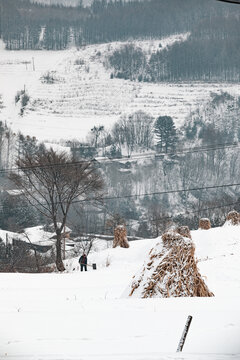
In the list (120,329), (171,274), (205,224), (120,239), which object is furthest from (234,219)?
(120,329)

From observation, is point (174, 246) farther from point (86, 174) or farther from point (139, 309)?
point (86, 174)

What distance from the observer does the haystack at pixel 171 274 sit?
941 centimetres

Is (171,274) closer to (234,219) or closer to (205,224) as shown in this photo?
(234,219)

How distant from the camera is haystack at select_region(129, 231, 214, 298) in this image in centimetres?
941

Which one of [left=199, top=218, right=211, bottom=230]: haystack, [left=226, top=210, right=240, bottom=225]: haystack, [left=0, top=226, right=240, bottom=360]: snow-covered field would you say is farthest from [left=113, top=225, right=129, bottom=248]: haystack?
[left=0, top=226, right=240, bottom=360]: snow-covered field

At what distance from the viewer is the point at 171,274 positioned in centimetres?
946

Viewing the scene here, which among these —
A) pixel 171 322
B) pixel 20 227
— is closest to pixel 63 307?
pixel 171 322

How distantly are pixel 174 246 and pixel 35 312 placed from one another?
2850mm

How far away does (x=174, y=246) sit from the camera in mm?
9836

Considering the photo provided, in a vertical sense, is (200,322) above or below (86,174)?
above

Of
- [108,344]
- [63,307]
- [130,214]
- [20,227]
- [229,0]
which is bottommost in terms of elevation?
[130,214]

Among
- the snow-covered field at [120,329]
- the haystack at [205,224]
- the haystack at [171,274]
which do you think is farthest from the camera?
the haystack at [205,224]

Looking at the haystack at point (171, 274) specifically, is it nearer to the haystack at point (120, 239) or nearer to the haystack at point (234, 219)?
the haystack at point (120, 239)

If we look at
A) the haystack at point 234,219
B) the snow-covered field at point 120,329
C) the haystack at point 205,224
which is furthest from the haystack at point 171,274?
the haystack at point 205,224
